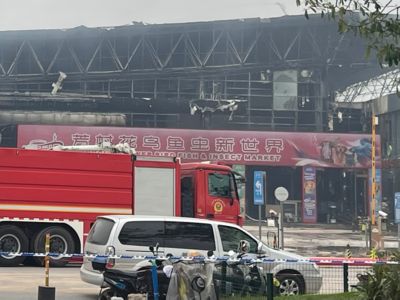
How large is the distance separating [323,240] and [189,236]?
23.8m

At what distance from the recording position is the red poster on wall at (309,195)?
152 ft

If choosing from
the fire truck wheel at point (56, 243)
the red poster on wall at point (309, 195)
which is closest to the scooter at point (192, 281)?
the fire truck wheel at point (56, 243)

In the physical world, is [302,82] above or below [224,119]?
above

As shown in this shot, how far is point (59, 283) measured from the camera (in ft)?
45.2

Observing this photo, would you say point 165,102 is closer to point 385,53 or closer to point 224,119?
point 224,119

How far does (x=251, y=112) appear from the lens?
49562 millimetres

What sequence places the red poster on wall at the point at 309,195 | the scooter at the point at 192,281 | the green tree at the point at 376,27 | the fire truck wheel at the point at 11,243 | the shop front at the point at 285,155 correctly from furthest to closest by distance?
the red poster on wall at the point at 309,195 → the shop front at the point at 285,155 → the fire truck wheel at the point at 11,243 → the scooter at the point at 192,281 → the green tree at the point at 376,27

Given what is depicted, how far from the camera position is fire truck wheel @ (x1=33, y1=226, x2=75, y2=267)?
55.5 ft

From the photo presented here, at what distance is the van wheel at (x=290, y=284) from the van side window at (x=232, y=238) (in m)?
0.82

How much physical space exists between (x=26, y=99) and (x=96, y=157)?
Result: 100 feet

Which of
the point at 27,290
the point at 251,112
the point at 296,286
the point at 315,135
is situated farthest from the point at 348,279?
the point at 251,112

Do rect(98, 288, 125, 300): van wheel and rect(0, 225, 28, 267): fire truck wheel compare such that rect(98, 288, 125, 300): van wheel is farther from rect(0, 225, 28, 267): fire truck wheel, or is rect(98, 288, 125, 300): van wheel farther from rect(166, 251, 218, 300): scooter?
rect(0, 225, 28, 267): fire truck wheel

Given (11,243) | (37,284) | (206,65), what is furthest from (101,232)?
(206,65)

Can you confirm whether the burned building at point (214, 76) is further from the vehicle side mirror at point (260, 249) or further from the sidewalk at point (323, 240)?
the vehicle side mirror at point (260, 249)
